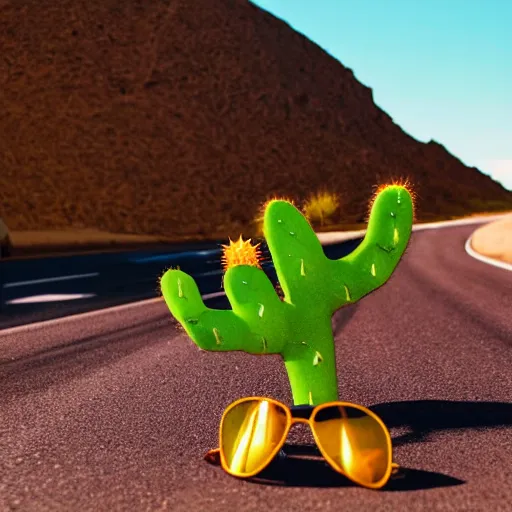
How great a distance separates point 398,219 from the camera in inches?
155

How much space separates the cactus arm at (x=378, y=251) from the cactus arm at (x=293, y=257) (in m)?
0.10

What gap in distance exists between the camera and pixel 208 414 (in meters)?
4.66

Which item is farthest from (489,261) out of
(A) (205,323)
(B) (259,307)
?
(A) (205,323)

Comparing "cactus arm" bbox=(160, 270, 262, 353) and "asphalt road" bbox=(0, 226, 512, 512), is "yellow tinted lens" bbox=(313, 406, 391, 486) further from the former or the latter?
"cactus arm" bbox=(160, 270, 262, 353)

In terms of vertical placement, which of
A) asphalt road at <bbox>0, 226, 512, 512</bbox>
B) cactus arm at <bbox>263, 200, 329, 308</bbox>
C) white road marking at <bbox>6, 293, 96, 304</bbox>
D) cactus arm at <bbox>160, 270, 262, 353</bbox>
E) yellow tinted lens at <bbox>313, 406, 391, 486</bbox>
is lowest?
white road marking at <bbox>6, 293, 96, 304</bbox>

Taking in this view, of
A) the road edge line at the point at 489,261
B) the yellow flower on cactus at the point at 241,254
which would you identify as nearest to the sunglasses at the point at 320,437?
the yellow flower on cactus at the point at 241,254

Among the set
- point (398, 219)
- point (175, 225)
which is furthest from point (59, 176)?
point (398, 219)

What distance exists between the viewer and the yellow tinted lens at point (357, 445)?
10.7 feet

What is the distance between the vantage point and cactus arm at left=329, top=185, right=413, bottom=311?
3877 mm

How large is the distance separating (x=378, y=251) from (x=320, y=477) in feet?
3.72

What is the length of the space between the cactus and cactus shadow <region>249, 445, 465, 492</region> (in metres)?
0.30

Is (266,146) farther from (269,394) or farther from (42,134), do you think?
(269,394)

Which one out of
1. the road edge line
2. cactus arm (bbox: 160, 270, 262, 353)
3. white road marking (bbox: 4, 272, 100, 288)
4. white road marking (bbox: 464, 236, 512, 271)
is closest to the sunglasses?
cactus arm (bbox: 160, 270, 262, 353)

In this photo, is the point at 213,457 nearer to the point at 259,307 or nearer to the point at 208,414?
the point at 259,307
